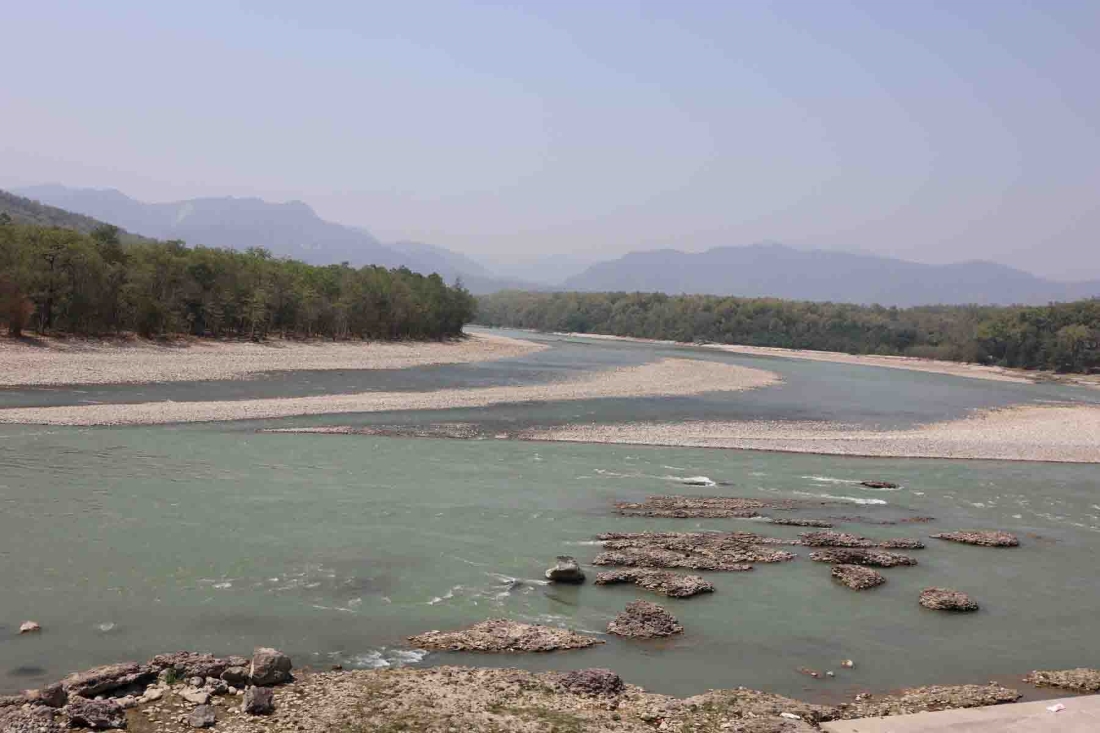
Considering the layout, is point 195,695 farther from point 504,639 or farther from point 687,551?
point 687,551

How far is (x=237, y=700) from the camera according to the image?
417 inches

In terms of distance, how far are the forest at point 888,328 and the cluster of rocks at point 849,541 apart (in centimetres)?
10862

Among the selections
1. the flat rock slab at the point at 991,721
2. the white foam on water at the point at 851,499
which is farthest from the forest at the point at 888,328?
the flat rock slab at the point at 991,721

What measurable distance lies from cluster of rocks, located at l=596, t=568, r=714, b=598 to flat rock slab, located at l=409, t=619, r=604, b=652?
2860 millimetres

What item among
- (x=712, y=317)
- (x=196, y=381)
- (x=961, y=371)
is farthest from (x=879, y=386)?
(x=712, y=317)

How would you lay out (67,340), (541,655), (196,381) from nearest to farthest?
(541,655), (196,381), (67,340)

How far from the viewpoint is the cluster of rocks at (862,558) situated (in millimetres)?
19000

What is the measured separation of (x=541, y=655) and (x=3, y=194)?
193 metres

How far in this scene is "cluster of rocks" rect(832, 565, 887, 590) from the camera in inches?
685

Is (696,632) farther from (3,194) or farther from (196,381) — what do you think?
(3,194)

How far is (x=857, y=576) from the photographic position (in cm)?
1775

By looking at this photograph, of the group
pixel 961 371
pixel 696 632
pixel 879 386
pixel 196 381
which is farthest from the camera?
pixel 961 371

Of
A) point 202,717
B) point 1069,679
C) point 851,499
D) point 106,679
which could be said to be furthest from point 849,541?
point 106,679

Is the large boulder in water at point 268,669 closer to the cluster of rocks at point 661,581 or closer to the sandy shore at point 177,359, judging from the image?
the cluster of rocks at point 661,581
